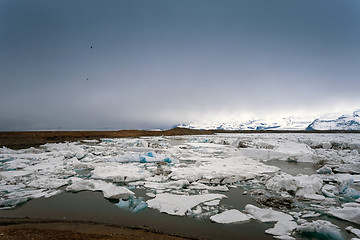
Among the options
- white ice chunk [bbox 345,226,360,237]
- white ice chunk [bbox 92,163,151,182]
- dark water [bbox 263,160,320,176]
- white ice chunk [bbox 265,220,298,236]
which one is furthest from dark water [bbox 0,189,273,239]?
dark water [bbox 263,160,320,176]

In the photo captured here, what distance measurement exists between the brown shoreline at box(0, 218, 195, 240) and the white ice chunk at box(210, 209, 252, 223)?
91 centimetres

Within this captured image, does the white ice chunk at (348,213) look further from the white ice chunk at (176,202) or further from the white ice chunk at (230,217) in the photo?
the white ice chunk at (176,202)

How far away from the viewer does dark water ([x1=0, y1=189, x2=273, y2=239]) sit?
10.2ft

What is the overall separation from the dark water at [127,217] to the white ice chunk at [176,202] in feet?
0.67

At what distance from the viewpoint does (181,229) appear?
318cm

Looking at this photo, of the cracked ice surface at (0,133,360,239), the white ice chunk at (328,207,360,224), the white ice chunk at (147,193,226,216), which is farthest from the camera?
the white ice chunk at (147,193,226,216)

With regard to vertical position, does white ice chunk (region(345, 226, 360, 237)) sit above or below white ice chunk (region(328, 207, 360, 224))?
below

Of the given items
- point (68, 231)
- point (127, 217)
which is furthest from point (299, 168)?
point (68, 231)

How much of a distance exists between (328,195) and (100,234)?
5.37m

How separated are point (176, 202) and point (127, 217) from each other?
115cm

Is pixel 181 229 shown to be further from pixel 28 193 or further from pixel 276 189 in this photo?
pixel 28 193

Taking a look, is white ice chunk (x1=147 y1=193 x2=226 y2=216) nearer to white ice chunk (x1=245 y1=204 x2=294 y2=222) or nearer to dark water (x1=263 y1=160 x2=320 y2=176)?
white ice chunk (x1=245 y1=204 x2=294 y2=222)

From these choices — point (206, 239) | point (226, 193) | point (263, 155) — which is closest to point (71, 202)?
point (206, 239)

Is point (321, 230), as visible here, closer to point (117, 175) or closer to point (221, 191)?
point (221, 191)
